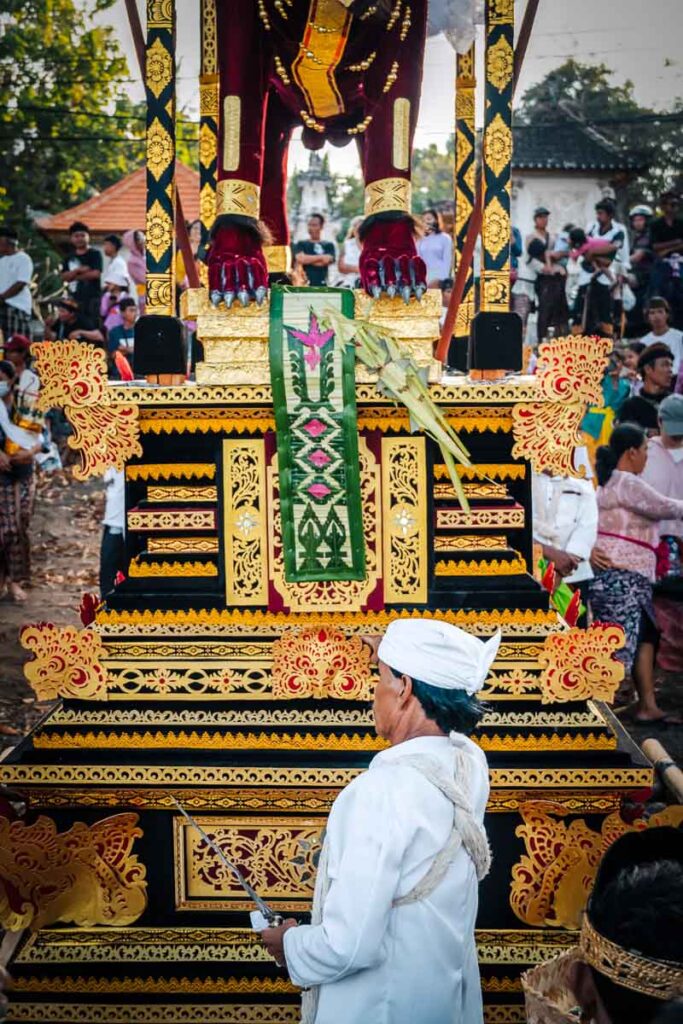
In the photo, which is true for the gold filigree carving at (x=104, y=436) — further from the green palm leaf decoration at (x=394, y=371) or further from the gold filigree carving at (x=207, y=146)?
the gold filigree carving at (x=207, y=146)

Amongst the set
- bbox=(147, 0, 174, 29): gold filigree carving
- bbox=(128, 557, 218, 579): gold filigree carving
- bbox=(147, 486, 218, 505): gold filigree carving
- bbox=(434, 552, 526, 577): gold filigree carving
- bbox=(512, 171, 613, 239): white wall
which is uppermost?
bbox=(512, 171, 613, 239): white wall

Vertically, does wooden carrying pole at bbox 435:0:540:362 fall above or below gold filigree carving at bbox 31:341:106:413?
above

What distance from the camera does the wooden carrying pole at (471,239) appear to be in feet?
15.5

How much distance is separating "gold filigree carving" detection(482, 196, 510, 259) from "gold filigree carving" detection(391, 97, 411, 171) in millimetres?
352

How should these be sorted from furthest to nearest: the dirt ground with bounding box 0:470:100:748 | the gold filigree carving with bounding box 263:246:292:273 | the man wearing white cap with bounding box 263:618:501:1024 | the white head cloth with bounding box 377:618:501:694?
the dirt ground with bounding box 0:470:100:748, the gold filigree carving with bounding box 263:246:292:273, the white head cloth with bounding box 377:618:501:694, the man wearing white cap with bounding box 263:618:501:1024

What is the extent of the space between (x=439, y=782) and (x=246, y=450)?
1.88m

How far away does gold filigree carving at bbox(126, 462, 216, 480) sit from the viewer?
4367 millimetres

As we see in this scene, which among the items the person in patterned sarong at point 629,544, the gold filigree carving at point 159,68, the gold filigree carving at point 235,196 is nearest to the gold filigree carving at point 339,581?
the gold filigree carving at point 235,196

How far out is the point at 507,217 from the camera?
4430 millimetres

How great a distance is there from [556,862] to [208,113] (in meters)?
→ 3.53

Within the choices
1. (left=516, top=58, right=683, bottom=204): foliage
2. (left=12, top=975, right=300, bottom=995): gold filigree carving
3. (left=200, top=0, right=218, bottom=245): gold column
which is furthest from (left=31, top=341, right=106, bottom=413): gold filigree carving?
(left=516, top=58, right=683, bottom=204): foliage

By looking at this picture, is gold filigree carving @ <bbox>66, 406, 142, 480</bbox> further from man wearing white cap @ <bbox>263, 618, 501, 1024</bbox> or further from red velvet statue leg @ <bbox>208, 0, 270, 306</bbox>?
man wearing white cap @ <bbox>263, 618, 501, 1024</bbox>

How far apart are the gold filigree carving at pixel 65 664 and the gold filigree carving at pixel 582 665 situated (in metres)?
1.60

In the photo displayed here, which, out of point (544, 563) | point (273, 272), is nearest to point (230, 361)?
point (273, 272)
